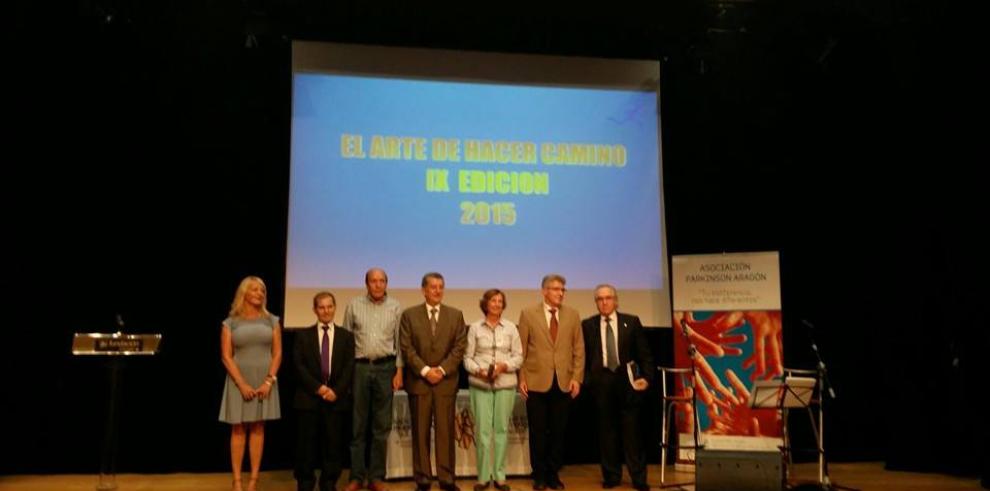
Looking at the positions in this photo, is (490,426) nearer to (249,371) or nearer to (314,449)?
(314,449)

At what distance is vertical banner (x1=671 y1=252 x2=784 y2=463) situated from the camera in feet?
20.2

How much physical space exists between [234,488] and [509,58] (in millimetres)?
3867

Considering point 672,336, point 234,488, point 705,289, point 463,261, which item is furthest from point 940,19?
point 234,488

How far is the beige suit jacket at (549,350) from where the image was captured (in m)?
5.75

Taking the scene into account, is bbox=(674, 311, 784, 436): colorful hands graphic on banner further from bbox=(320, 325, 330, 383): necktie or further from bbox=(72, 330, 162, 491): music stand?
bbox=(72, 330, 162, 491): music stand

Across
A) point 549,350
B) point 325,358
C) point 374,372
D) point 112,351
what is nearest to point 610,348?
point 549,350

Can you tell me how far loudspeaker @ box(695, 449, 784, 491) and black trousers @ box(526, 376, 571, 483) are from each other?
99 cm

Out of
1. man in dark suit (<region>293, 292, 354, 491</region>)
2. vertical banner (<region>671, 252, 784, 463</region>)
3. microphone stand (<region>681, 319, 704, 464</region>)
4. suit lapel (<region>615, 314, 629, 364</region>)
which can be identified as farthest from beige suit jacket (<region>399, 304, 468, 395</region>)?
vertical banner (<region>671, 252, 784, 463</region>)

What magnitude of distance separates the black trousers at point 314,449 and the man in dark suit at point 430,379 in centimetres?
53

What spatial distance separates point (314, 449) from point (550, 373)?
165 centimetres

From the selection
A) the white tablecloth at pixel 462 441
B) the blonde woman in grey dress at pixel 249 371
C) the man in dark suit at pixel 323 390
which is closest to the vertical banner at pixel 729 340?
the white tablecloth at pixel 462 441

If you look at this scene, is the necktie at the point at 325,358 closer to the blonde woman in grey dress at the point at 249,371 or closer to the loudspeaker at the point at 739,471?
the blonde woman in grey dress at the point at 249,371

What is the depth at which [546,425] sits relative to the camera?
5816 millimetres

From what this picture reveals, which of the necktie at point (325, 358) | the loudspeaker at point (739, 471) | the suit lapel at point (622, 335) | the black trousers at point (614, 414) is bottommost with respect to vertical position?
the loudspeaker at point (739, 471)
